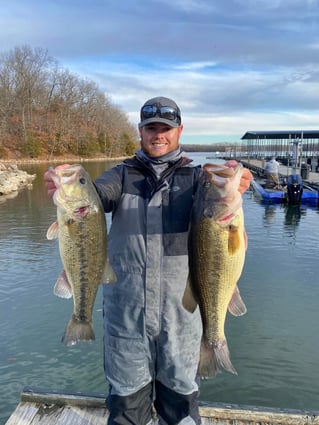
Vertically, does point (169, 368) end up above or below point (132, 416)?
above

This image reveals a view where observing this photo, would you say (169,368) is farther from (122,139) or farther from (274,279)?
(122,139)

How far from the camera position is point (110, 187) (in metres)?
2.87

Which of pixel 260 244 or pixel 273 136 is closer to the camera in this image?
pixel 260 244

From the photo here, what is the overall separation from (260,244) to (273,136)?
46.1 meters

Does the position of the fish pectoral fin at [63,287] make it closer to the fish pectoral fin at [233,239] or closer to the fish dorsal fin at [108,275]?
the fish dorsal fin at [108,275]

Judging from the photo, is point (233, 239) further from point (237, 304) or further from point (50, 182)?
point (50, 182)

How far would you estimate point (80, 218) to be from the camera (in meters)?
2.59

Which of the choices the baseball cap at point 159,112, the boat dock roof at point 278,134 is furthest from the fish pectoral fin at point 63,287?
the boat dock roof at point 278,134

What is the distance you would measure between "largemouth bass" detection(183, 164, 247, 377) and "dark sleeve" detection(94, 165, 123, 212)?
2.11 feet

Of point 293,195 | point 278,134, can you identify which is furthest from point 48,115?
point 293,195

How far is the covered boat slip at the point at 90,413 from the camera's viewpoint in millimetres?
3543

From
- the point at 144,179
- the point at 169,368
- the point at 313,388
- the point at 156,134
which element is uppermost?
the point at 156,134

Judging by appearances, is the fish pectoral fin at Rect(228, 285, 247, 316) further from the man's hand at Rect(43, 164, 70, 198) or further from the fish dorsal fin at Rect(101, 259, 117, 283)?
the man's hand at Rect(43, 164, 70, 198)

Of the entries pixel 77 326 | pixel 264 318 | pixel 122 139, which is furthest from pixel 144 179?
pixel 122 139
